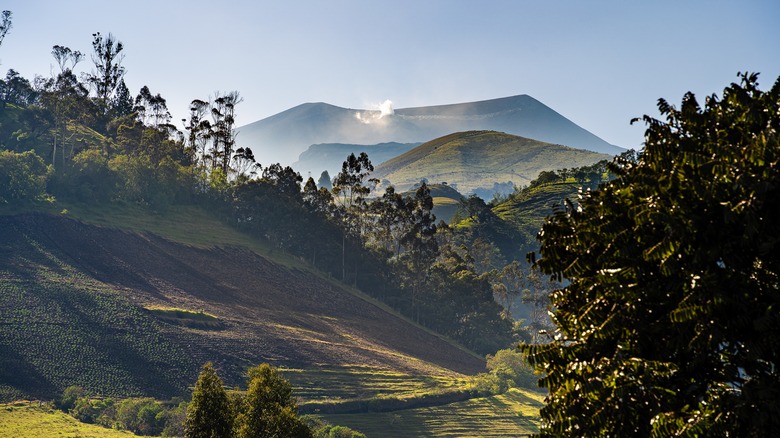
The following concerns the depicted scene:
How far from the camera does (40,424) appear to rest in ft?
186

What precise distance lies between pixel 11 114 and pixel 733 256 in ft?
463

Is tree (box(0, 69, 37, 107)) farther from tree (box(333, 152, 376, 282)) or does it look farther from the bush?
tree (box(333, 152, 376, 282))

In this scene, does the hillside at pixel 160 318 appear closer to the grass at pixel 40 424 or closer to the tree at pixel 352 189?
the grass at pixel 40 424

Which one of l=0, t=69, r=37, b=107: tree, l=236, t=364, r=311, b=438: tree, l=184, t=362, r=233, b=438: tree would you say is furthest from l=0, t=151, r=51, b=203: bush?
l=184, t=362, r=233, b=438: tree

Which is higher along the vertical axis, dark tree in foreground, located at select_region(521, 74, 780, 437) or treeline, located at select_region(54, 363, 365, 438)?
dark tree in foreground, located at select_region(521, 74, 780, 437)

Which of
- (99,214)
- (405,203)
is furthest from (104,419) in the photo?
(405,203)

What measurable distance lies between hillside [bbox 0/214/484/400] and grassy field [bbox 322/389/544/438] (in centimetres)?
1066

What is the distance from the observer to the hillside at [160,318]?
71.8m

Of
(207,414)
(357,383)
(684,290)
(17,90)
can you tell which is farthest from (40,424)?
(17,90)

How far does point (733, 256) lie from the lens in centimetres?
1211

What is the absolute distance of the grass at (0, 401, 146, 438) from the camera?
54.1 meters

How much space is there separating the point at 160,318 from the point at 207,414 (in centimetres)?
6005

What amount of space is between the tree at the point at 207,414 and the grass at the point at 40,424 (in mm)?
30014

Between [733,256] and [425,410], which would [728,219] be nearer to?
[733,256]
